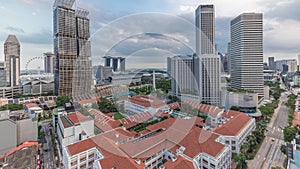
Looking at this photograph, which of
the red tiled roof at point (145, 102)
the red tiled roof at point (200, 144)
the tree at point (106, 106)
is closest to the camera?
the red tiled roof at point (200, 144)

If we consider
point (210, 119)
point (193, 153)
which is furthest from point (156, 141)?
point (210, 119)

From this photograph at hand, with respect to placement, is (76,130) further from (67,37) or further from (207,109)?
(67,37)

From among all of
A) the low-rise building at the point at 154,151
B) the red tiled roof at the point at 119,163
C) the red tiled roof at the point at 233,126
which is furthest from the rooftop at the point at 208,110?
the red tiled roof at the point at 119,163

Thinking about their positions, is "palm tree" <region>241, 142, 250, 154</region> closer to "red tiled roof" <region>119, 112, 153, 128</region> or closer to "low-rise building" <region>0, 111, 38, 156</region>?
"red tiled roof" <region>119, 112, 153, 128</region>

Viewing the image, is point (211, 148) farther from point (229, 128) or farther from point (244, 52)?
point (244, 52)

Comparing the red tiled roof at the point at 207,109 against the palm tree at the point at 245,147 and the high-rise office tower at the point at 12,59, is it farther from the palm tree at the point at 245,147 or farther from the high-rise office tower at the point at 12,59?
the high-rise office tower at the point at 12,59

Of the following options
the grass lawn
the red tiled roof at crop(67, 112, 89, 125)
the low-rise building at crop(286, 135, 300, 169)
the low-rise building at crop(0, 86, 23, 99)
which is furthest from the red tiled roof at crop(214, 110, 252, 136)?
the low-rise building at crop(0, 86, 23, 99)
